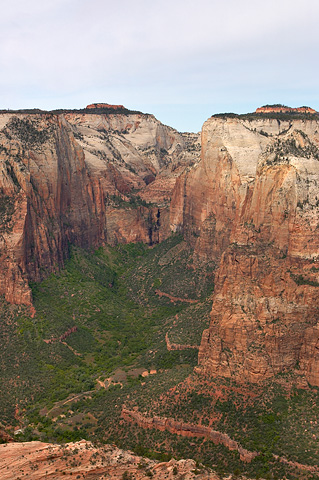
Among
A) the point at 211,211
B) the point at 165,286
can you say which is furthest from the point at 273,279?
the point at 165,286

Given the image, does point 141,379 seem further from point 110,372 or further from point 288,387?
point 288,387

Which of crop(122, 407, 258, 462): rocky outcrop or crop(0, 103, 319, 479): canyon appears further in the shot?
crop(0, 103, 319, 479): canyon

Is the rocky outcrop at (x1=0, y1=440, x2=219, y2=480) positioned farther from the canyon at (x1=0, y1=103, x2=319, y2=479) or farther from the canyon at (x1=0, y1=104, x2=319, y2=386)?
the canyon at (x1=0, y1=104, x2=319, y2=386)

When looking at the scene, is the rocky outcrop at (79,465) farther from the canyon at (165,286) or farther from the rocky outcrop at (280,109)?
the rocky outcrop at (280,109)

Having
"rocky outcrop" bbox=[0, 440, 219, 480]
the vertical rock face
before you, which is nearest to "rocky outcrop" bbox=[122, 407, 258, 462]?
the vertical rock face

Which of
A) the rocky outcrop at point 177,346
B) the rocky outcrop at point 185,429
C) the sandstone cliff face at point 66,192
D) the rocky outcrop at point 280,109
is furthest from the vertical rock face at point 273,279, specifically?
the rocky outcrop at point 280,109
